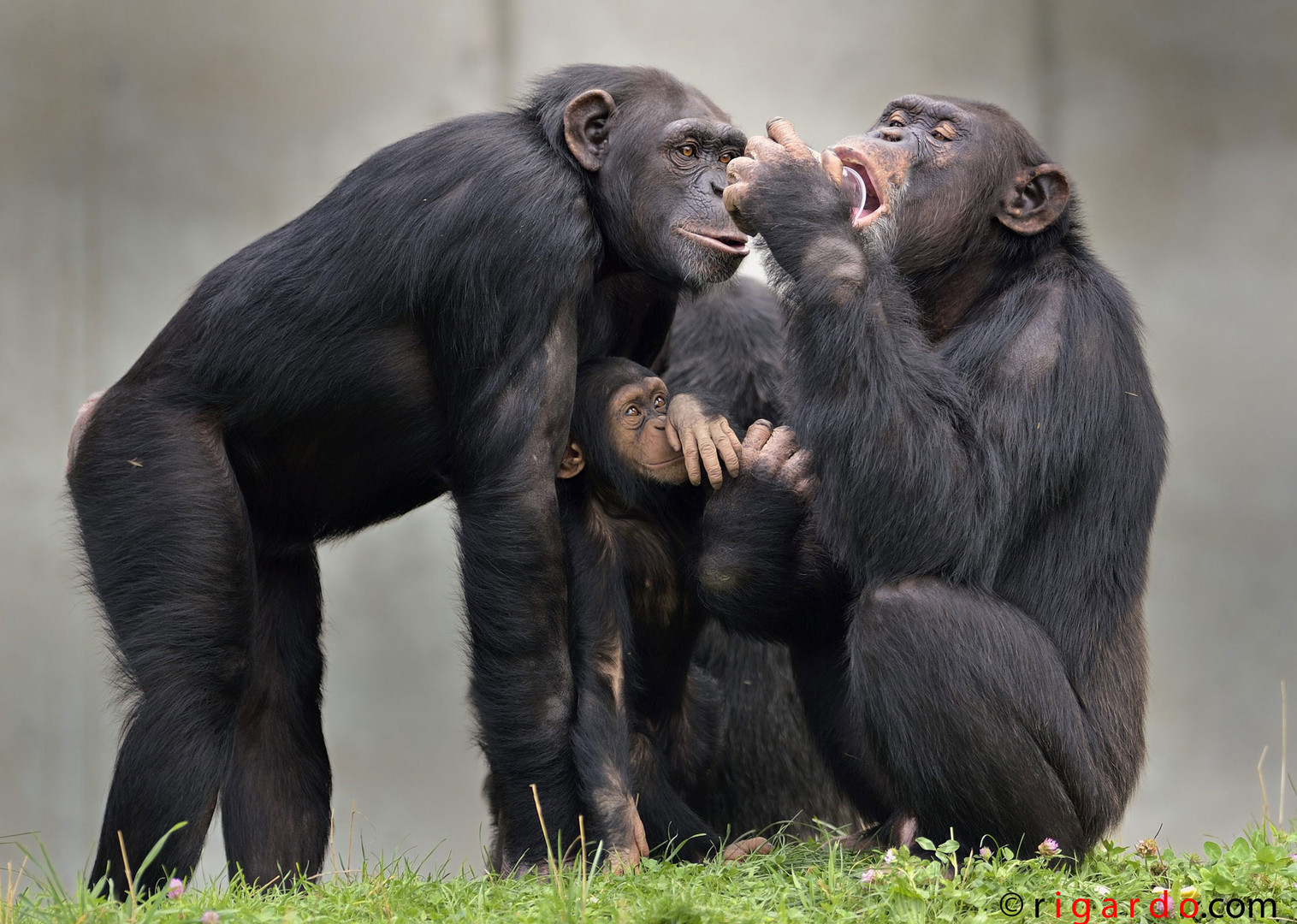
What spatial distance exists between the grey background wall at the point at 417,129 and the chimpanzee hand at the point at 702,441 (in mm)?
4037

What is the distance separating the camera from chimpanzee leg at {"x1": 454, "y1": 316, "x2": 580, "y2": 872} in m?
4.24

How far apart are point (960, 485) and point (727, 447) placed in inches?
35.5

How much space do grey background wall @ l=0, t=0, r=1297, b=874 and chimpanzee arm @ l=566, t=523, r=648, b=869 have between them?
12.5ft

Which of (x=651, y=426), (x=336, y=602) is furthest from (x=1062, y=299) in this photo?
(x=336, y=602)

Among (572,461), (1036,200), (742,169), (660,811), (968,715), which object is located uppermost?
(742,169)

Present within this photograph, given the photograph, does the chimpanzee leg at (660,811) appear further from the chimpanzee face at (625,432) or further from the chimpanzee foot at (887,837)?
the chimpanzee face at (625,432)

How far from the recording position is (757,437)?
15.2 feet

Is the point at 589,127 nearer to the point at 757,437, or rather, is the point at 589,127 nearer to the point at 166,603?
the point at 757,437

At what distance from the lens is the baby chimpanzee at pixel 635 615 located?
435 cm

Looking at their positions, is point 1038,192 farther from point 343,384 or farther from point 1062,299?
point 343,384

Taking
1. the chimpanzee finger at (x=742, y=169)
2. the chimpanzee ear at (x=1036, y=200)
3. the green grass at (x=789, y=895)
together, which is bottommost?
the green grass at (x=789, y=895)

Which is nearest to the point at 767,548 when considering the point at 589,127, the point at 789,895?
the point at 789,895

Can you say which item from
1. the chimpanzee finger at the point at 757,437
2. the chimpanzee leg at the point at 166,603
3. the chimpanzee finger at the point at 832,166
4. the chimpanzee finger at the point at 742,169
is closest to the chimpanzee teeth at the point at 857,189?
the chimpanzee finger at the point at 832,166

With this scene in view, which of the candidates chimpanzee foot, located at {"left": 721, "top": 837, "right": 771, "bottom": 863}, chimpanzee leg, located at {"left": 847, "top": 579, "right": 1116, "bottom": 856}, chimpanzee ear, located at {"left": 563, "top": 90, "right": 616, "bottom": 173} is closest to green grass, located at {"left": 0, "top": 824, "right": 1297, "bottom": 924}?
chimpanzee leg, located at {"left": 847, "top": 579, "right": 1116, "bottom": 856}
